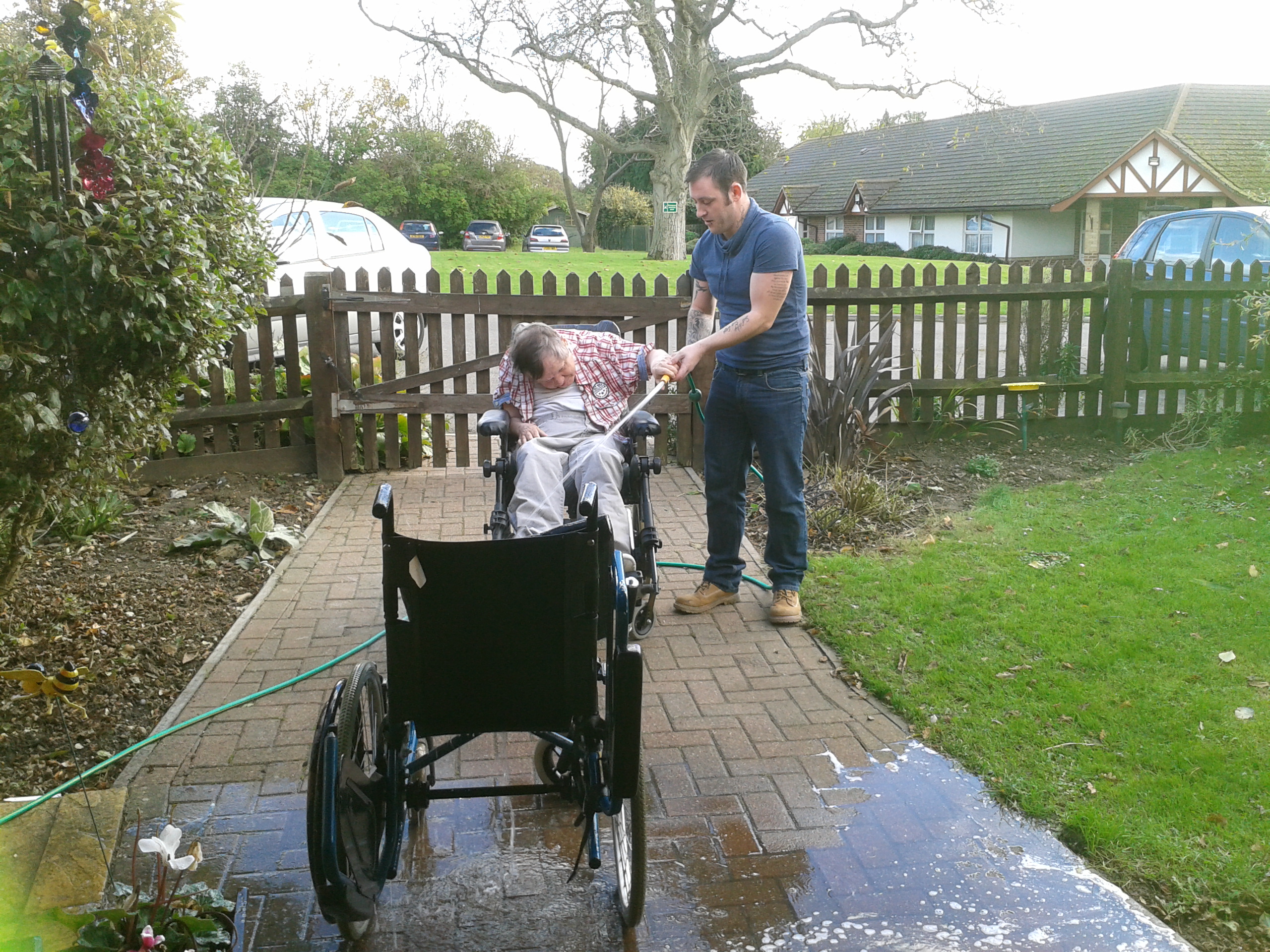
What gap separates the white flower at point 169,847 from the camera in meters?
2.42

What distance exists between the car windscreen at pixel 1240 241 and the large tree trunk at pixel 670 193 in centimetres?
1929

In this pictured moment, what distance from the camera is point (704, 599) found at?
5207 mm

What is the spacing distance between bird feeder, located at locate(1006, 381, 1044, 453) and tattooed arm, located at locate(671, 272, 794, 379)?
422cm

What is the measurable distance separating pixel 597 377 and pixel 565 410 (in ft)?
0.76

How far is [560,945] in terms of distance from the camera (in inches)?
111

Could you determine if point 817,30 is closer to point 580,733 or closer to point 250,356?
point 250,356

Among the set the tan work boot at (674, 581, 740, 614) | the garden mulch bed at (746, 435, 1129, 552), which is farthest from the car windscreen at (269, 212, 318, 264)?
the tan work boot at (674, 581, 740, 614)

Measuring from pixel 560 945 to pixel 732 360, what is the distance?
2849 millimetres

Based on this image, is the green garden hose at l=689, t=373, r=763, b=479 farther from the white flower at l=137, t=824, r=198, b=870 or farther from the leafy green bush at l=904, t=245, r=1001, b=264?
the leafy green bush at l=904, t=245, r=1001, b=264

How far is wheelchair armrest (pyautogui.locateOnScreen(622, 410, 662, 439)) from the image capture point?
472 centimetres

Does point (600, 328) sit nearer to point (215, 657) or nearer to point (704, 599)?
point (704, 599)

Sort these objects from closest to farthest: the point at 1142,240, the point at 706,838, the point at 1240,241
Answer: the point at 706,838
the point at 1240,241
the point at 1142,240

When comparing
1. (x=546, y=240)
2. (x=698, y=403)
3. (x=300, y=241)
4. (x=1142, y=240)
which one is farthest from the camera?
(x=546, y=240)

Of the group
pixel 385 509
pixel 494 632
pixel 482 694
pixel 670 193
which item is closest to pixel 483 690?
pixel 482 694
